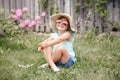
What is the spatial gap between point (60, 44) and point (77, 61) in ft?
2.65

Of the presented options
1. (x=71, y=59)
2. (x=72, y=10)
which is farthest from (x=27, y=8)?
(x=71, y=59)

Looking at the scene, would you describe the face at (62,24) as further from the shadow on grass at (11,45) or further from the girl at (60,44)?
→ the shadow on grass at (11,45)

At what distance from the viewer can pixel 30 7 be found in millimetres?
11297

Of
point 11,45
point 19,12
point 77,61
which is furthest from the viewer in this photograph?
point 19,12

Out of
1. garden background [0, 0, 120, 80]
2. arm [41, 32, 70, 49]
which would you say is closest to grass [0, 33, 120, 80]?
garden background [0, 0, 120, 80]

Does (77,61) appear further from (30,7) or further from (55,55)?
(30,7)

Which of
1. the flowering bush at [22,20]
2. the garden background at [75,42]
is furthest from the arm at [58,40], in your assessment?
the flowering bush at [22,20]

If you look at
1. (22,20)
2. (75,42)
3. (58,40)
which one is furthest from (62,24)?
(22,20)

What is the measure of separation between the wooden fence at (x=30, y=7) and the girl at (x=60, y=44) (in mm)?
4410

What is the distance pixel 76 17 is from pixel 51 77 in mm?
4863

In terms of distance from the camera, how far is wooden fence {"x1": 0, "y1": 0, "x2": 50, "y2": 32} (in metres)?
11.2

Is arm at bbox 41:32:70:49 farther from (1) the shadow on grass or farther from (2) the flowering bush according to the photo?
(2) the flowering bush

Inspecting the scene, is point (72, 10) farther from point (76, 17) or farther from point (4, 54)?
point (4, 54)

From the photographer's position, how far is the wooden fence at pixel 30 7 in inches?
442
